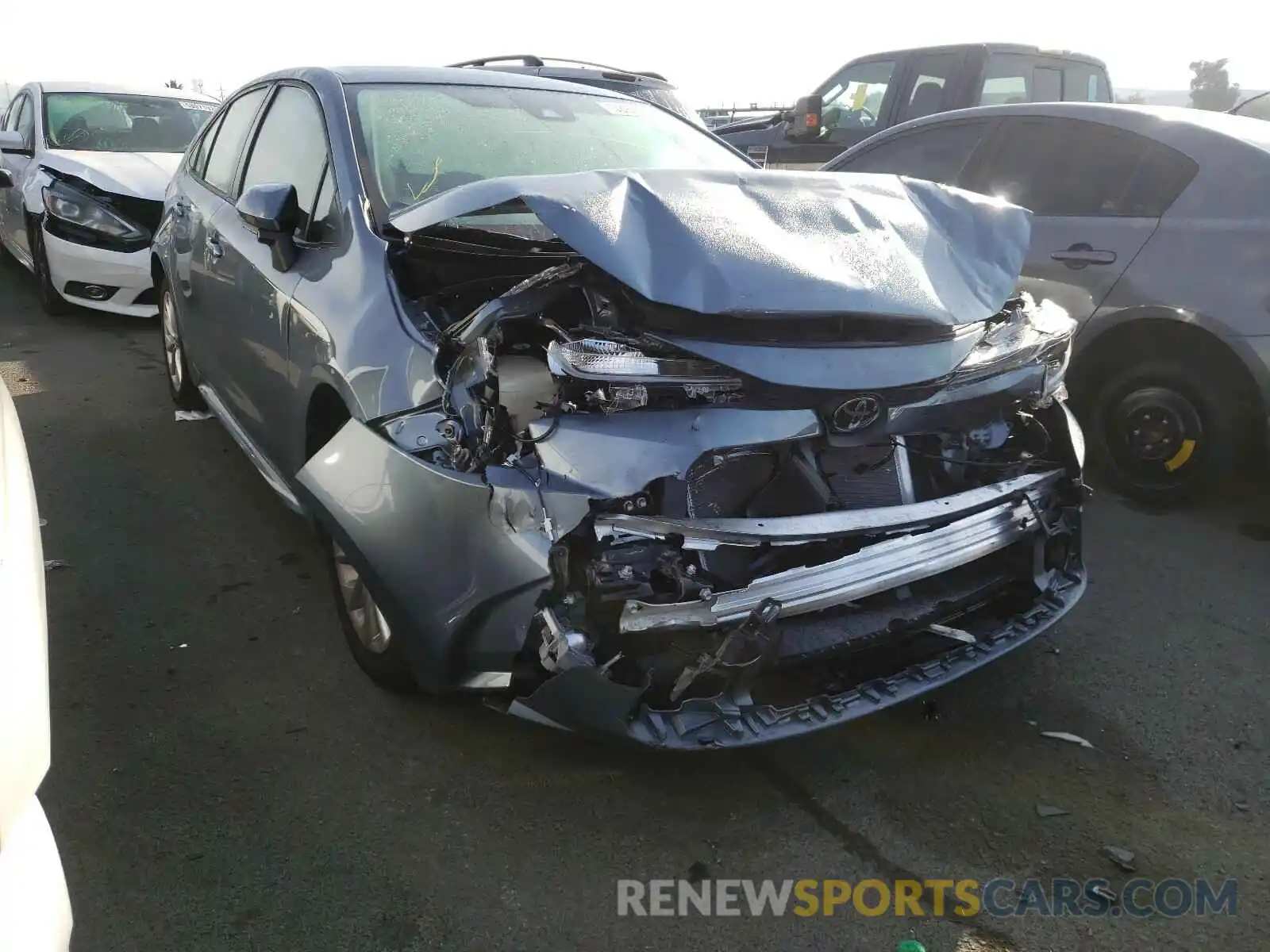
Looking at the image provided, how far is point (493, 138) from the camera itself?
3486mm

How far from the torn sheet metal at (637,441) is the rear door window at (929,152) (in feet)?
10.4

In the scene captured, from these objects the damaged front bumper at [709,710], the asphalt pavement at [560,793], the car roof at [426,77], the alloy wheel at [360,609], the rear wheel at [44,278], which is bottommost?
the rear wheel at [44,278]

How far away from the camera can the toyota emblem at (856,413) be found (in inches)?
94.4

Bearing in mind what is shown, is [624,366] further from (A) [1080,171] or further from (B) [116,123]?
(B) [116,123]

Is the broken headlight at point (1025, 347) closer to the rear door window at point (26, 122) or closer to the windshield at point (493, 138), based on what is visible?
the windshield at point (493, 138)

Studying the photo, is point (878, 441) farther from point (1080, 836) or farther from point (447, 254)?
point (447, 254)

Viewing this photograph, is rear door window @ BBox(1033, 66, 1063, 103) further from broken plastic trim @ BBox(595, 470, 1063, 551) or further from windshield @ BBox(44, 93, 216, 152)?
windshield @ BBox(44, 93, 216, 152)

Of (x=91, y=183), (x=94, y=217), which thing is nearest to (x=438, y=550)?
(x=94, y=217)

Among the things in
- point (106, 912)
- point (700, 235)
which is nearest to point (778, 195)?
point (700, 235)

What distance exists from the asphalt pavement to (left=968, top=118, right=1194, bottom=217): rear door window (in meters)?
1.79

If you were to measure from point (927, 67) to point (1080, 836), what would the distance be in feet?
22.6

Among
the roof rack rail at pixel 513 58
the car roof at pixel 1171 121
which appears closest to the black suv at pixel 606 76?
the roof rack rail at pixel 513 58

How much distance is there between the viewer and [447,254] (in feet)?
9.44

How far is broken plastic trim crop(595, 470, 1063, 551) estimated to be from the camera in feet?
7.11
